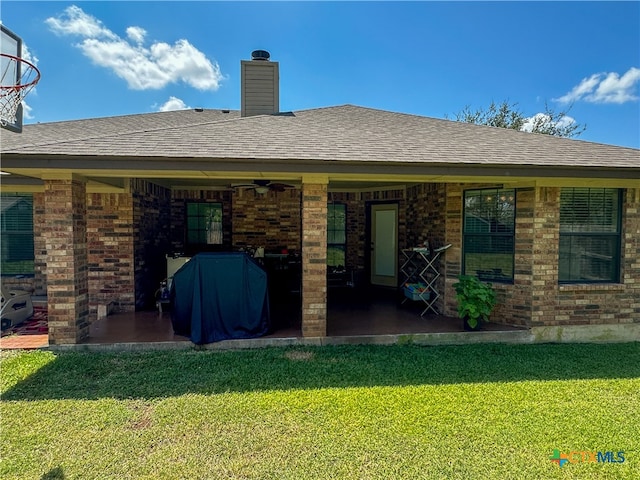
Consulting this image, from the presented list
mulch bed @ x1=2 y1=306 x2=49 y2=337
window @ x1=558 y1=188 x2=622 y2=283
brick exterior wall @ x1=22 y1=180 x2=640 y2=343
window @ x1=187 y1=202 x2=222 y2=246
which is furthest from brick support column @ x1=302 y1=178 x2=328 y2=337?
window @ x1=187 y1=202 x2=222 y2=246

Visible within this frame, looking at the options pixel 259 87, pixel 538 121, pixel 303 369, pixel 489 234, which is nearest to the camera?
pixel 303 369

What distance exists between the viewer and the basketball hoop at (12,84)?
3.52m

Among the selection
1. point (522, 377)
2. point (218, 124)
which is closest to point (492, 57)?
point (218, 124)

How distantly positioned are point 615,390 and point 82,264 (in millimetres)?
6989

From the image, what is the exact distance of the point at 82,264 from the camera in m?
4.66

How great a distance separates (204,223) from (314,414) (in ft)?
20.9

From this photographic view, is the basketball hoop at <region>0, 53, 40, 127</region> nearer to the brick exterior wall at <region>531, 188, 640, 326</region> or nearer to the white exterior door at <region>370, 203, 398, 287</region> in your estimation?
the brick exterior wall at <region>531, 188, 640, 326</region>

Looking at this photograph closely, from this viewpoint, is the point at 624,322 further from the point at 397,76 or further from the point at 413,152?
the point at 397,76

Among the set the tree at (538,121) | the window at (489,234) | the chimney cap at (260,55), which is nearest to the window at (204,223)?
the chimney cap at (260,55)

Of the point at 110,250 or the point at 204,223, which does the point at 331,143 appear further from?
the point at 204,223

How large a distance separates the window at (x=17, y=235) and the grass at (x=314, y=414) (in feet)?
10.3

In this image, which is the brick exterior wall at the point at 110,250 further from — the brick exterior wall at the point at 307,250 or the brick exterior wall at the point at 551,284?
the brick exterior wall at the point at 551,284

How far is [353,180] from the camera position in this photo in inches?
200

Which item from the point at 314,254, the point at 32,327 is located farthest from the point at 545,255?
the point at 32,327
